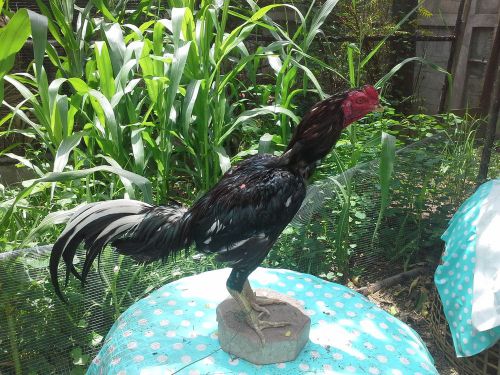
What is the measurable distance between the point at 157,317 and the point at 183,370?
24 cm

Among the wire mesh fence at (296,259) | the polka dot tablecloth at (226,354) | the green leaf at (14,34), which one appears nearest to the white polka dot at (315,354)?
the polka dot tablecloth at (226,354)

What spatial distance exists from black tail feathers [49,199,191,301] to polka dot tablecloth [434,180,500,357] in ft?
3.33

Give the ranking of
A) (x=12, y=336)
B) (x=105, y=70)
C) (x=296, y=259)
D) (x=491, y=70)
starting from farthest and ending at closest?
1. (x=491, y=70)
2. (x=296, y=259)
3. (x=105, y=70)
4. (x=12, y=336)

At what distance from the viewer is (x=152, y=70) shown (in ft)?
6.38

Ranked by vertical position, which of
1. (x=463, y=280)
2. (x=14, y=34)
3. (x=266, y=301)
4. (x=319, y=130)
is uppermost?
(x=14, y=34)

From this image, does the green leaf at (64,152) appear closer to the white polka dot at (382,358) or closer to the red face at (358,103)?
the red face at (358,103)

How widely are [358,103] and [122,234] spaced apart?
0.64 metres

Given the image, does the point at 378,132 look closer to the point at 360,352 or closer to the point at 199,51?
the point at 199,51

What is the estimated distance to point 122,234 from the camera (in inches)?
43.7

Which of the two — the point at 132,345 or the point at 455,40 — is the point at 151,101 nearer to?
the point at 132,345

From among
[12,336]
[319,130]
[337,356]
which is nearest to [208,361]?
[337,356]

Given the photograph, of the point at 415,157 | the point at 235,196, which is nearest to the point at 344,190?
the point at 415,157

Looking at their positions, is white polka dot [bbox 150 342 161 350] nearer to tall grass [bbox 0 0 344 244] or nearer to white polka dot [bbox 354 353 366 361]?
white polka dot [bbox 354 353 366 361]

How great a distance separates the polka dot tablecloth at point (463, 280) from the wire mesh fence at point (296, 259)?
1.32ft
